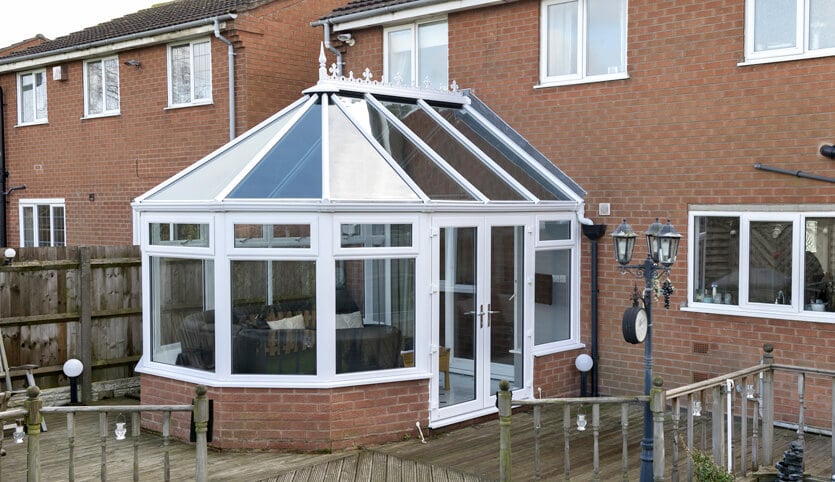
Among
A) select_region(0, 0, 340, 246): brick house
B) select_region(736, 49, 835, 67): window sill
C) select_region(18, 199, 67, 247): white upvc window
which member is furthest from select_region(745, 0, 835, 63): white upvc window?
select_region(18, 199, 67, 247): white upvc window

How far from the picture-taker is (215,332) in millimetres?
7934

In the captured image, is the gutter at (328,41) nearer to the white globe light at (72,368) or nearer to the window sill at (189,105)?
the window sill at (189,105)

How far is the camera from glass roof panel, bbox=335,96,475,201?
8516 mm

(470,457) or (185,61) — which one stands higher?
(185,61)

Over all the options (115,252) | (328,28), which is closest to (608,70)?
(328,28)

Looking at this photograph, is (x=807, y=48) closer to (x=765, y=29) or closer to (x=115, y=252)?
(x=765, y=29)

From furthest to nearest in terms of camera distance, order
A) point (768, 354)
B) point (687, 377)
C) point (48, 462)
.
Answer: point (687, 377)
point (48, 462)
point (768, 354)

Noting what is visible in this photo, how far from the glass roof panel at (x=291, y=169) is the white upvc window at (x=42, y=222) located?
9.12 m

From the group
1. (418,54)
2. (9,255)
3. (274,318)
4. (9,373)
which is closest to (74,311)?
(9,255)

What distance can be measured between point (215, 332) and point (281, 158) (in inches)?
71.9

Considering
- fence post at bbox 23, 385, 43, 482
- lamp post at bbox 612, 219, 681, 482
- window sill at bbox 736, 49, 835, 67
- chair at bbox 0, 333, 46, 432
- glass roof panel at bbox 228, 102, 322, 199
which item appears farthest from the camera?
chair at bbox 0, 333, 46, 432

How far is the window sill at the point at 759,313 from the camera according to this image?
8.27 m

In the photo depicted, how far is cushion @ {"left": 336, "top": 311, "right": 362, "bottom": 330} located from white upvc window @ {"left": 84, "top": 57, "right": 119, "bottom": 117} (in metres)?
8.87

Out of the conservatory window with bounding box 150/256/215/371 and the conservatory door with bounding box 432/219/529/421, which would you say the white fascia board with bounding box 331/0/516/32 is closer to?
the conservatory door with bounding box 432/219/529/421
